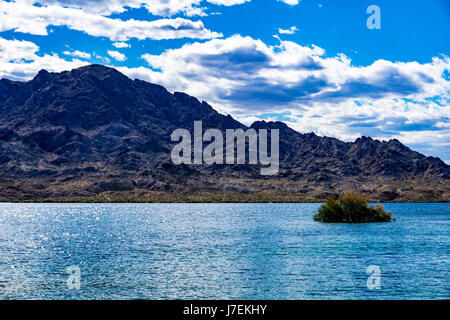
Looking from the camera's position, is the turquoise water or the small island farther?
the small island

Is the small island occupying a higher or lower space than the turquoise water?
higher

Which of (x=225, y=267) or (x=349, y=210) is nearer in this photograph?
(x=225, y=267)

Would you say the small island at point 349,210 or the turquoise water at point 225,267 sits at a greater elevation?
the small island at point 349,210

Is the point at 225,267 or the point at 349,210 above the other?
the point at 349,210

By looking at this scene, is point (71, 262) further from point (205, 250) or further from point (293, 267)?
point (293, 267)

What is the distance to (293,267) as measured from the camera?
6325 cm

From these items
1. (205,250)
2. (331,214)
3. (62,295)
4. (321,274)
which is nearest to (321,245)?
(205,250)

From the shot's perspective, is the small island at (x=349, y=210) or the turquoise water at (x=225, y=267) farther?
the small island at (x=349, y=210)
